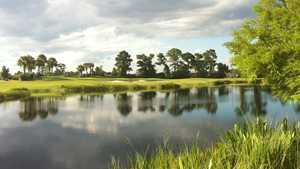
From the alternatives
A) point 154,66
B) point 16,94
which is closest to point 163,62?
point 154,66

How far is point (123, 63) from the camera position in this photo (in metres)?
136

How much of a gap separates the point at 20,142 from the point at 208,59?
4997 inches

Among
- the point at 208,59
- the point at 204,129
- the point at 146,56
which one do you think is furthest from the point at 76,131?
the point at 208,59

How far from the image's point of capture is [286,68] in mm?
17219

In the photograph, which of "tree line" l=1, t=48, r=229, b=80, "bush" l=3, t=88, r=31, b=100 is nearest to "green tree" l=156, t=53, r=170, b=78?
"tree line" l=1, t=48, r=229, b=80

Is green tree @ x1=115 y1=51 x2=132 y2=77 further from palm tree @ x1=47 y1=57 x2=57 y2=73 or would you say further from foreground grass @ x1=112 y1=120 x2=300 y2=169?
foreground grass @ x1=112 y1=120 x2=300 y2=169

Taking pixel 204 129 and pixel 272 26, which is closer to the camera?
pixel 272 26

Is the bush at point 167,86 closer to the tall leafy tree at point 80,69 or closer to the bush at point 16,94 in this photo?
the bush at point 16,94

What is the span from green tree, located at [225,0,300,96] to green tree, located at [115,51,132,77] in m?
112

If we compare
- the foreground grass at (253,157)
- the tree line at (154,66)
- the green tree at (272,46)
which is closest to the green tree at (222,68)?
the tree line at (154,66)

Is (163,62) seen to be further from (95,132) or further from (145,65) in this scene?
(95,132)

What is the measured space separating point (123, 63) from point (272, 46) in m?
118

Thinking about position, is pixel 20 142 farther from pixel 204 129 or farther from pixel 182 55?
pixel 182 55

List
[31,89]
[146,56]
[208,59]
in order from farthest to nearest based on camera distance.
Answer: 1. [208,59]
2. [146,56]
3. [31,89]
